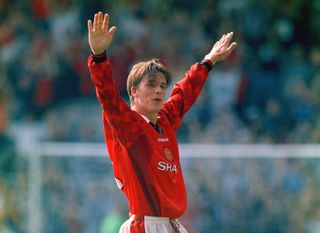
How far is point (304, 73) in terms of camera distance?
12938 mm

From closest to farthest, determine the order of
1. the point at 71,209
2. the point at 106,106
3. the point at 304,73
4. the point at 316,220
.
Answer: the point at 106,106 → the point at 316,220 → the point at 71,209 → the point at 304,73

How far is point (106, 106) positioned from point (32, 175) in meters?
6.60

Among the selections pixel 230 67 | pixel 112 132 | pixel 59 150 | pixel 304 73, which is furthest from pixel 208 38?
pixel 112 132

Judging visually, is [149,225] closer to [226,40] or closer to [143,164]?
[143,164]

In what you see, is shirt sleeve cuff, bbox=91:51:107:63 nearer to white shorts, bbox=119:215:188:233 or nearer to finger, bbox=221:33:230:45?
white shorts, bbox=119:215:188:233

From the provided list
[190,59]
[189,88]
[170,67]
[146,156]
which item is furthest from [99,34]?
[190,59]

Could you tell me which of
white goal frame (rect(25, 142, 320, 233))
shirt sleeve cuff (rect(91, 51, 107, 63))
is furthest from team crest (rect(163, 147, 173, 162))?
white goal frame (rect(25, 142, 320, 233))

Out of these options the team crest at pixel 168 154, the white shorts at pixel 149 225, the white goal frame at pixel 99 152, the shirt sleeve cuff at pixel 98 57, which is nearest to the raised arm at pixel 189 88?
the team crest at pixel 168 154

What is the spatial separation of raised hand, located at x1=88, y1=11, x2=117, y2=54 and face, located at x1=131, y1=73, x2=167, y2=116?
0.47 meters

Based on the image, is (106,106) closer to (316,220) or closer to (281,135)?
(316,220)

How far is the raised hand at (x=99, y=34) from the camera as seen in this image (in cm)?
593

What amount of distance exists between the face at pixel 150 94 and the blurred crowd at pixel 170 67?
623cm

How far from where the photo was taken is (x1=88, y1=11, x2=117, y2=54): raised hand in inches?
233

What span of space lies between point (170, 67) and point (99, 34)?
7166mm
